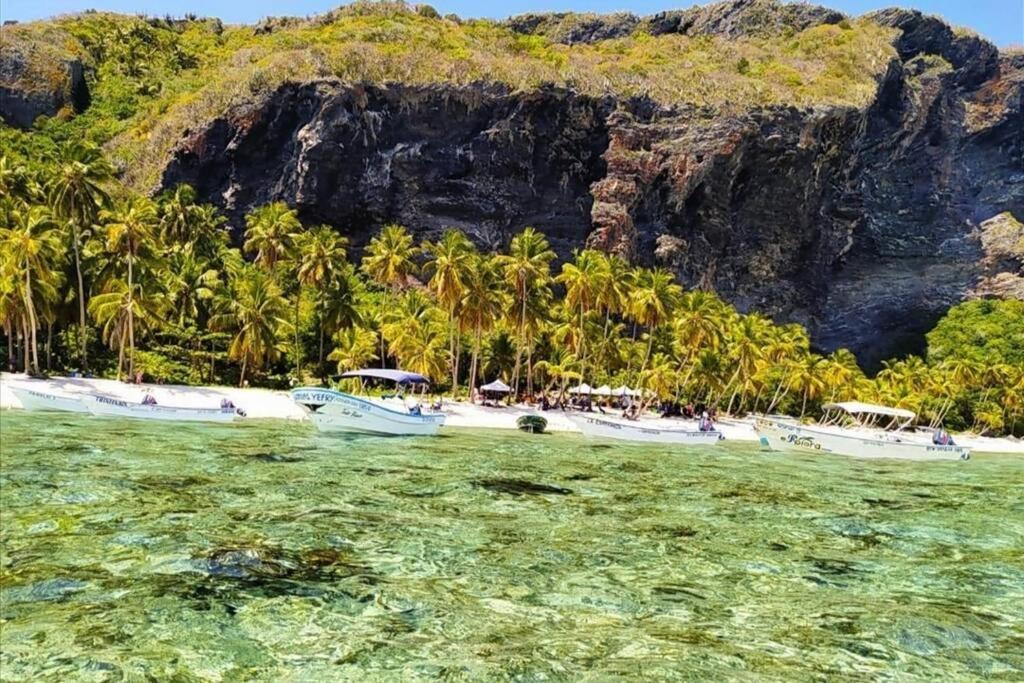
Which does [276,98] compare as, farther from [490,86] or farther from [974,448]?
[974,448]

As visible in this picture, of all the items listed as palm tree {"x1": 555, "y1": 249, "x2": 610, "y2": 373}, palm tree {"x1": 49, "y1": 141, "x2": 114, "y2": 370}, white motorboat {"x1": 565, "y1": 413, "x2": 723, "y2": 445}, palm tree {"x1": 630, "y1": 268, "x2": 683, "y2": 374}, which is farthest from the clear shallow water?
palm tree {"x1": 630, "y1": 268, "x2": 683, "y2": 374}

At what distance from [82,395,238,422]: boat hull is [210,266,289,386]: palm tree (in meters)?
22.7

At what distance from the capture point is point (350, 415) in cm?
3719

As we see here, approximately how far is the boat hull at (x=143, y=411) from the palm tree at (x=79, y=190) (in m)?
22.9

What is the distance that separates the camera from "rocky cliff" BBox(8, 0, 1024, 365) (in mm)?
98812

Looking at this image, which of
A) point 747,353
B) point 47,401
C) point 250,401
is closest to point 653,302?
point 747,353

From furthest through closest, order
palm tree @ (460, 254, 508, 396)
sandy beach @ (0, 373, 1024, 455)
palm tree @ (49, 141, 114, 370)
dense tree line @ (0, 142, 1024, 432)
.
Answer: palm tree @ (460, 254, 508, 396)
dense tree line @ (0, 142, 1024, 432)
palm tree @ (49, 141, 114, 370)
sandy beach @ (0, 373, 1024, 455)

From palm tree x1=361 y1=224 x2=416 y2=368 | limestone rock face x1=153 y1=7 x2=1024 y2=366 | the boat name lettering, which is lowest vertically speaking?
the boat name lettering

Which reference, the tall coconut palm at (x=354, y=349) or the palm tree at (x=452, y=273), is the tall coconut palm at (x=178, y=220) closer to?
the tall coconut palm at (x=354, y=349)

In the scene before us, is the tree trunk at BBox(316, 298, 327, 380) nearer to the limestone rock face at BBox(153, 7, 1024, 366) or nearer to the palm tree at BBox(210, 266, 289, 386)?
the palm tree at BBox(210, 266, 289, 386)

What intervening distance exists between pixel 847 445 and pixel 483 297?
31498 mm

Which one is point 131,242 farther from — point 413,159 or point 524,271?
point 413,159

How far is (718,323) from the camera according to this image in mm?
72000

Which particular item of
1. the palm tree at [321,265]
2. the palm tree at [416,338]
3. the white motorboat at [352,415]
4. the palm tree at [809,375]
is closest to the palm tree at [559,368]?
the palm tree at [416,338]
